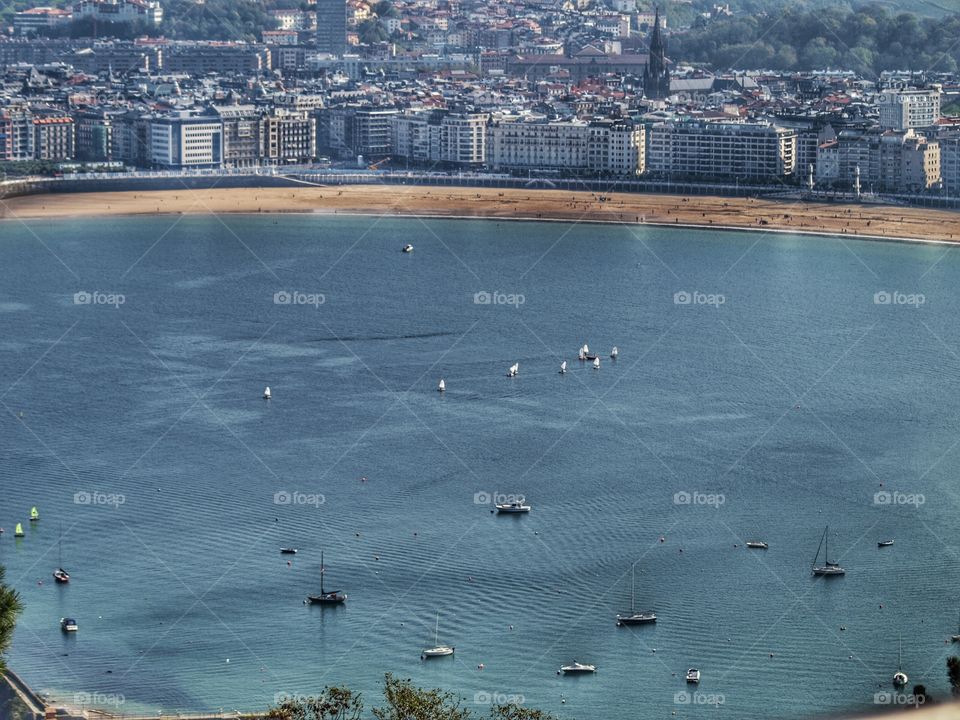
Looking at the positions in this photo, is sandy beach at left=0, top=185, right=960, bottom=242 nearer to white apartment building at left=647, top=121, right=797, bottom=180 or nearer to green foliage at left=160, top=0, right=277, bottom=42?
white apartment building at left=647, top=121, right=797, bottom=180

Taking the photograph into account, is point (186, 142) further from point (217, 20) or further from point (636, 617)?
point (636, 617)

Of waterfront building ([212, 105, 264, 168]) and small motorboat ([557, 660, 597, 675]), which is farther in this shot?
waterfront building ([212, 105, 264, 168])

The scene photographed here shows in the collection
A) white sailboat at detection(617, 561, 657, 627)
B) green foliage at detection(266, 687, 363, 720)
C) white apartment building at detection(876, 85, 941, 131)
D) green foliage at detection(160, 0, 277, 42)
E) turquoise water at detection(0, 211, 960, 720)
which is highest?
green foliage at detection(266, 687, 363, 720)

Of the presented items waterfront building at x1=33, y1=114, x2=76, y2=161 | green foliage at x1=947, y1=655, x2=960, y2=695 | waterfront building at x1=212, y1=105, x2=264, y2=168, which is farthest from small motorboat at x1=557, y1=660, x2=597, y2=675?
waterfront building at x1=33, y1=114, x2=76, y2=161

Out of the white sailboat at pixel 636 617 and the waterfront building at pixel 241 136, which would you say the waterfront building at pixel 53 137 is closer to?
the waterfront building at pixel 241 136

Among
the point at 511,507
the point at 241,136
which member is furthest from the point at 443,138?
the point at 511,507

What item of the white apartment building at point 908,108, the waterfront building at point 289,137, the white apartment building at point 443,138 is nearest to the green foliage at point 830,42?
the white apartment building at point 908,108
